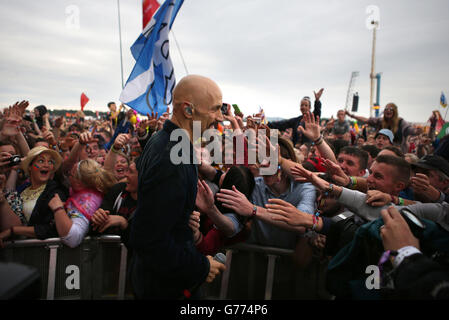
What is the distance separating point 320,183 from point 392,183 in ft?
2.55

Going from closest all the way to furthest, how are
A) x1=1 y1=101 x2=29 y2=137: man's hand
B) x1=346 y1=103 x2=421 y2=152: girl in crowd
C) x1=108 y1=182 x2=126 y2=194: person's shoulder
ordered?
1. x1=108 y1=182 x2=126 y2=194: person's shoulder
2. x1=1 y1=101 x2=29 y2=137: man's hand
3. x1=346 y1=103 x2=421 y2=152: girl in crowd

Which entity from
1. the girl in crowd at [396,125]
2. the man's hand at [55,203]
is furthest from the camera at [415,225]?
the girl in crowd at [396,125]

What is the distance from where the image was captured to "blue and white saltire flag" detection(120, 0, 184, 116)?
13.2 ft

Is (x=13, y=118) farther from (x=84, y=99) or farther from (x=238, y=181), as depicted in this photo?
(x=84, y=99)

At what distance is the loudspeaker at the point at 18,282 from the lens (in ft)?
2.78

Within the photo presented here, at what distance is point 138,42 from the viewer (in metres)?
4.36

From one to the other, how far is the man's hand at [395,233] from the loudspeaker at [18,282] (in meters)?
1.65

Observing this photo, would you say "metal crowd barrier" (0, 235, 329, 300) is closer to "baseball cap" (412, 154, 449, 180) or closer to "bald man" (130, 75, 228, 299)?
"bald man" (130, 75, 228, 299)

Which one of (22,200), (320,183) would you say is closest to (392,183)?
(320,183)

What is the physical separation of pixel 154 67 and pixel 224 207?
112 inches

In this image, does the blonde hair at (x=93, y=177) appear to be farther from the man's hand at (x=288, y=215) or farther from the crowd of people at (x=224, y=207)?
the man's hand at (x=288, y=215)

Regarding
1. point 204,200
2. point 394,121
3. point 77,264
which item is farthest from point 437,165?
point 394,121

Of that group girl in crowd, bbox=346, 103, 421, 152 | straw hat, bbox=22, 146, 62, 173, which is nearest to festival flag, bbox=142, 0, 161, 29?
straw hat, bbox=22, 146, 62, 173

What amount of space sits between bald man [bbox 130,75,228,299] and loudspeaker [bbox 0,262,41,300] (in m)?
0.56
